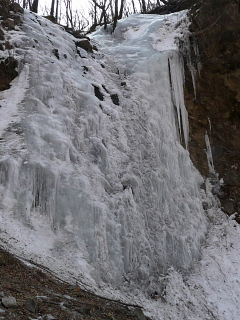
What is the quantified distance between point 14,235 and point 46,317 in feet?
7.66

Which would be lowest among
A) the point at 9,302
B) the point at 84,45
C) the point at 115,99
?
the point at 9,302

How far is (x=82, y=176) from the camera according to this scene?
7.21 m

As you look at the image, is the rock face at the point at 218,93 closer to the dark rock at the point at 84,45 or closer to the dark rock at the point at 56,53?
the dark rock at the point at 84,45

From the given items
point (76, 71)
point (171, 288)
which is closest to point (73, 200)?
point (171, 288)

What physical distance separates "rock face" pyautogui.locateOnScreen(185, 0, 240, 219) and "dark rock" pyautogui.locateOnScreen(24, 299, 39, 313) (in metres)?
7.93

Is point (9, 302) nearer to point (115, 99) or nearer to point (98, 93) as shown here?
point (98, 93)

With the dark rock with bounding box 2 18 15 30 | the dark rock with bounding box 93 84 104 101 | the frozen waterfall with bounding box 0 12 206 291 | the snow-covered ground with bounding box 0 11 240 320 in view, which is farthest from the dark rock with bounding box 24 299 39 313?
the dark rock with bounding box 2 18 15 30

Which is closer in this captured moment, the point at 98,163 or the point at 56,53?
the point at 98,163

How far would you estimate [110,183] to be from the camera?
7730 millimetres

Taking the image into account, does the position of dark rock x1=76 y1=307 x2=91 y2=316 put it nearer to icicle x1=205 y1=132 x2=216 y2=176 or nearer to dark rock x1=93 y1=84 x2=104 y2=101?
dark rock x1=93 y1=84 x2=104 y2=101

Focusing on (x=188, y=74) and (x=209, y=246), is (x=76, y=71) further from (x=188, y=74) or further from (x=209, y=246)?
(x=209, y=246)

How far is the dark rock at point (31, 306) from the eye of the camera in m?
3.45

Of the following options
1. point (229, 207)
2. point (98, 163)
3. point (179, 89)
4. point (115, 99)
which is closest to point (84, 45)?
point (115, 99)

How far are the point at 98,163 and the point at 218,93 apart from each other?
6569 mm
